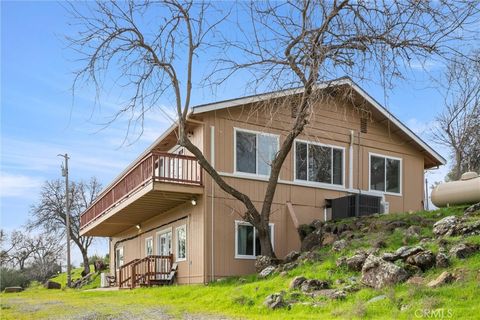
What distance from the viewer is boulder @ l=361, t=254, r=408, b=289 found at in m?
9.76

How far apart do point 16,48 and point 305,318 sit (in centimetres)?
849

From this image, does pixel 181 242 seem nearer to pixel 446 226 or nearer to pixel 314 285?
pixel 314 285

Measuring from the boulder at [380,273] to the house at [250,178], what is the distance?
5.16 metres

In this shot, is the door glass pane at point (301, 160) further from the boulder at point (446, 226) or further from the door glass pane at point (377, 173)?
the boulder at point (446, 226)

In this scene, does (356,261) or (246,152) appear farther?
(246,152)

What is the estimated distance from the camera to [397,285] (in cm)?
958

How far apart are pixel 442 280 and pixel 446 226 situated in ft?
10.2

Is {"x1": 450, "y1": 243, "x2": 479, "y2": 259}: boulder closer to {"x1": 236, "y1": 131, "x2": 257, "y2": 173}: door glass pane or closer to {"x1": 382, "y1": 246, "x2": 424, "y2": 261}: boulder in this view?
{"x1": 382, "y1": 246, "x2": 424, "y2": 261}: boulder

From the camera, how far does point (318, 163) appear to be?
64.4ft

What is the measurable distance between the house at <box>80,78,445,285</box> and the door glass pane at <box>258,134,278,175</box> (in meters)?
0.03

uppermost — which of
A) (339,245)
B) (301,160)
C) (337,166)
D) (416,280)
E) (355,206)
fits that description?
(301,160)

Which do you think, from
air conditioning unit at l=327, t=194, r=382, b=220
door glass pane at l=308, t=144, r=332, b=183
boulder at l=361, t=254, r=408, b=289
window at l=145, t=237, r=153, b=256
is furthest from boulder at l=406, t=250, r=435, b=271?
window at l=145, t=237, r=153, b=256

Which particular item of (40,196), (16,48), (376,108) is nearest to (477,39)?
(16,48)

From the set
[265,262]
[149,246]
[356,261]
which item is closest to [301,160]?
[265,262]
